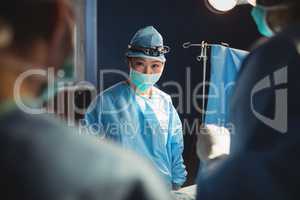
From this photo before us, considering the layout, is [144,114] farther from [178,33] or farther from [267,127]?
[267,127]

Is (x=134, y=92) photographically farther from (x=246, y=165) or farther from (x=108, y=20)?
(x=246, y=165)

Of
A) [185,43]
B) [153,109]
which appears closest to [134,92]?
[153,109]

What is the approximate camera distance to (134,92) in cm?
253

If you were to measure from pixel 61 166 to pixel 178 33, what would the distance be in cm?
192

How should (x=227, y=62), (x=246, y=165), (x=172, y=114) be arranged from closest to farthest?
1. (x=246, y=165)
2. (x=227, y=62)
3. (x=172, y=114)

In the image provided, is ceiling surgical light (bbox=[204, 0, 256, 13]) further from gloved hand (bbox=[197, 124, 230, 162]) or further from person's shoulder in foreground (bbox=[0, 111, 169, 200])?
person's shoulder in foreground (bbox=[0, 111, 169, 200])

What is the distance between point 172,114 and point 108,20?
63 cm

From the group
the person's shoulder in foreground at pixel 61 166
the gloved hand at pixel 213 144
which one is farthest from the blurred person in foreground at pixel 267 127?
the person's shoulder in foreground at pixel 61 166

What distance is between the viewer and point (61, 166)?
0.74 m

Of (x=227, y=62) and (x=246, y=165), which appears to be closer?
(x=246, y=165)

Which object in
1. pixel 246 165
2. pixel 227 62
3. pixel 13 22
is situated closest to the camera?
pixel 13 22

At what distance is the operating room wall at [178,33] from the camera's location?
2520 millimetres

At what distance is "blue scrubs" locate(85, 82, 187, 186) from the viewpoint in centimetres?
244

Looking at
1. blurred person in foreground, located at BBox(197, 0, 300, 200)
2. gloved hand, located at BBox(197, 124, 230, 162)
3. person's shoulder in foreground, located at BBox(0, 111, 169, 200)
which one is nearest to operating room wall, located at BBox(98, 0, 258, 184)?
gloved hand, located at BBox(197, 124, 230, 162)
